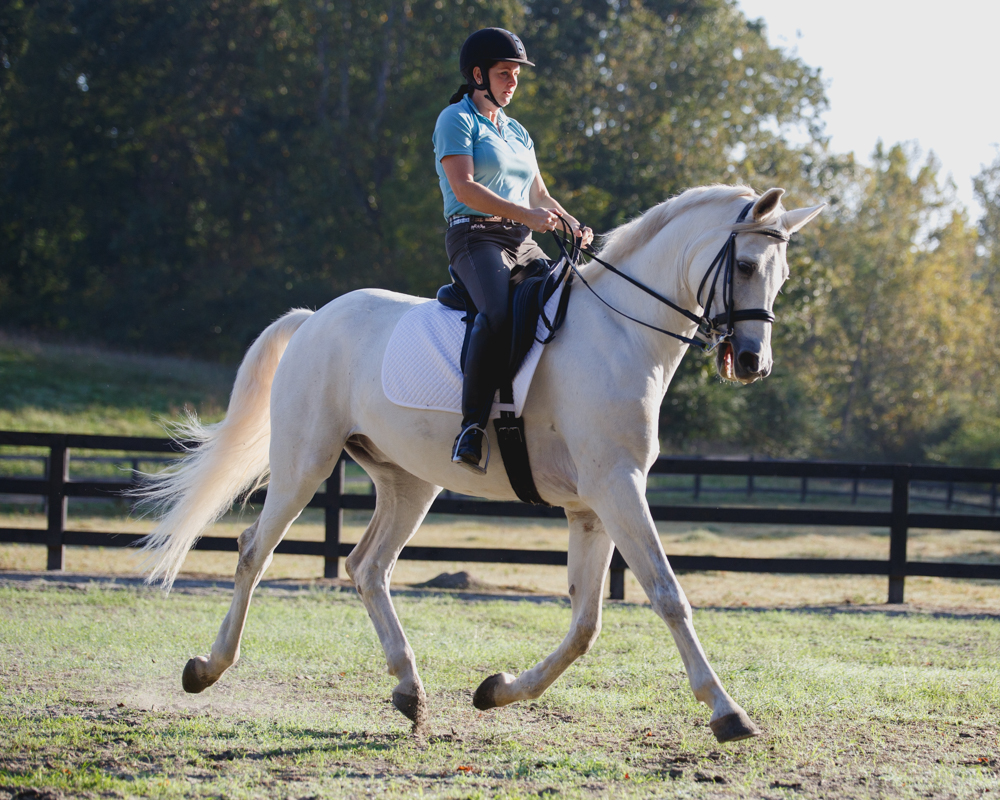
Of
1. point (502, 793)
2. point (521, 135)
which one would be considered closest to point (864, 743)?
point (502, 793)

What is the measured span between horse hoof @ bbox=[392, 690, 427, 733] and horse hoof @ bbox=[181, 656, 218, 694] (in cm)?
103

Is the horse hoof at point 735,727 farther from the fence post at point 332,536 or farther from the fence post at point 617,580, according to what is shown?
the fence post at point 332,536

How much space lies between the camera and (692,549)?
1458cm

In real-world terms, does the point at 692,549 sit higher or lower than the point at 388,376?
lower

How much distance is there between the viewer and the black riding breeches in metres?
4.07

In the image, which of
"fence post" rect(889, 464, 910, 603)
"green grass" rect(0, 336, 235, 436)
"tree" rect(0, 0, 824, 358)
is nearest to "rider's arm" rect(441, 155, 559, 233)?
"fence post" rect(889, 464, 910, 603)

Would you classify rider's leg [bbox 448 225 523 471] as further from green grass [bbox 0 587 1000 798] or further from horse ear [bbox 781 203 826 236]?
green grass [bbox 0 587 1000 798]

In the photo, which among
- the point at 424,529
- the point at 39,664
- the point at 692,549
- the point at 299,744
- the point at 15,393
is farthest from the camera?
the point at 15,393

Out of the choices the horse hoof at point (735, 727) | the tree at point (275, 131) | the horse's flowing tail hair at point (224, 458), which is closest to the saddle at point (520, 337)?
the horse hoof at point (735, 727)

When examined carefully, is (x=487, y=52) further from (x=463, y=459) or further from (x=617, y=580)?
(x=617, y=580)

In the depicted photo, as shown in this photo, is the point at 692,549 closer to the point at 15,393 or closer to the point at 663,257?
the point at 663,257

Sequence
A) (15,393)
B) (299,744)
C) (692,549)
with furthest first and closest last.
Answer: (15,393) → (692,549) → (299,744)

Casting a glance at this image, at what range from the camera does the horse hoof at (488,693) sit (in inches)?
167

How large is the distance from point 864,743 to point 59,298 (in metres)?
39.2
